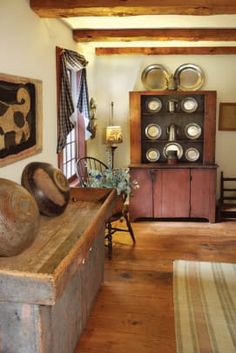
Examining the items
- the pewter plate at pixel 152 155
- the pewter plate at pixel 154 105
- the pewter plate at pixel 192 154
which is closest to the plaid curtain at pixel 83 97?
the pewter plate at pixel 154 105

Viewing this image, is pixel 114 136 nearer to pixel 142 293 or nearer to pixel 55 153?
pixel 55 153

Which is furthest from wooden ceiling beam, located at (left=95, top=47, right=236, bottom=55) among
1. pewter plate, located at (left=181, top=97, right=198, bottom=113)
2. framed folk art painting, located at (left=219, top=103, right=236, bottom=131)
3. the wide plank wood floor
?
the wide plank wood floor

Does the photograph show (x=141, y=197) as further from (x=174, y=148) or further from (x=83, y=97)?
(x=83, y=97)

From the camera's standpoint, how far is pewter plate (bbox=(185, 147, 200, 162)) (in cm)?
572

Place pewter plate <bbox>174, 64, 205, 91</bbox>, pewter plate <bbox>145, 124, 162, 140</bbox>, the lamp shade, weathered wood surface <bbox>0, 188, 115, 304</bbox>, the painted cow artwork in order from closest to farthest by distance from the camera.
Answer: weathered wood surface <bbox>0, 188, 115, 304</bbox> < the painted cow artwork < the lamp shade < pewter plate <bbox>174, 64, 205, 91</bbox> < pewter plate <bbox>145, 124, 162, 140</bbox>

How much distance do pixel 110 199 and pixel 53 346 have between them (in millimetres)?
1233

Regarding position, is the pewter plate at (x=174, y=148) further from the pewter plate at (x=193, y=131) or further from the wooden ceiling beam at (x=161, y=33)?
the wooden ceiling beam at (x=161, y=33)

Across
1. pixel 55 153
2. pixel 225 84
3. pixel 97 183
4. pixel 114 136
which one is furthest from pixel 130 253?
pixel 225 84

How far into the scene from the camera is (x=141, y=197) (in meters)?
5.36

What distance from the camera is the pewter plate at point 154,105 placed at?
5664mm

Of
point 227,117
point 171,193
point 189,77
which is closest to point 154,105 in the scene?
point 189,77

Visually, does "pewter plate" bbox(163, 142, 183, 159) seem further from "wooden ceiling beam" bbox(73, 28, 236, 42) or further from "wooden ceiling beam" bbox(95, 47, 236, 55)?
"wooden ceiling beam" bbox(73, 28, 236, 42)

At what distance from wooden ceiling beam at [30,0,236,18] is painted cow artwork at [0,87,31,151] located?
667 mm

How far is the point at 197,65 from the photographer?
569 cm
